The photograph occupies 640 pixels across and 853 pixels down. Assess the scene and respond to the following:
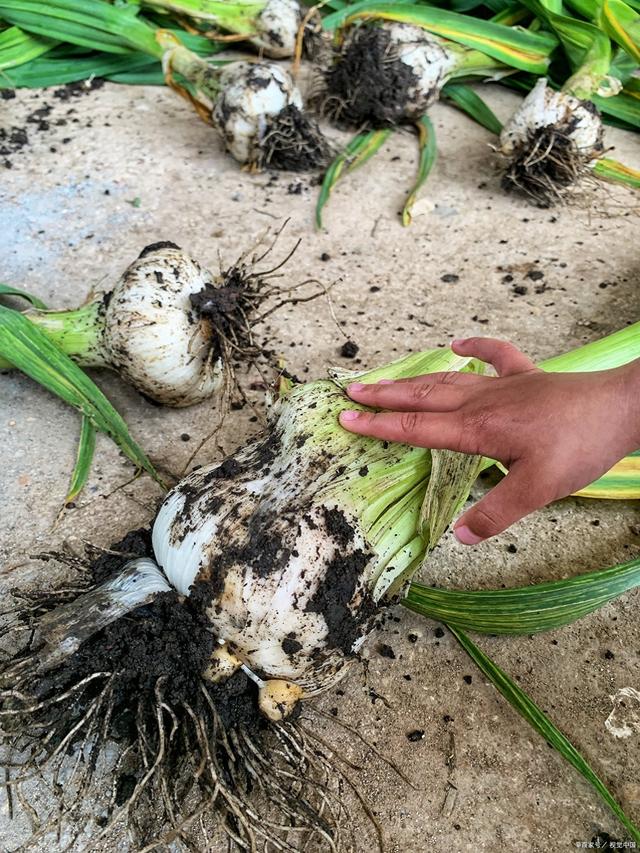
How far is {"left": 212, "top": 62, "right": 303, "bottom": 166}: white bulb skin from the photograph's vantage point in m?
2.68

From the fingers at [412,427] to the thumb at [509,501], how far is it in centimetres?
11

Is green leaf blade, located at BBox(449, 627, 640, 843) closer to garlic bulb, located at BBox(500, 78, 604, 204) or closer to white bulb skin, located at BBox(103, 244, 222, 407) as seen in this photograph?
white bulb skin, located at BBox(103, 244, 222, 407)

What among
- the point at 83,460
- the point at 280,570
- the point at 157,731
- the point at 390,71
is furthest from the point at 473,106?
the point at 157,731

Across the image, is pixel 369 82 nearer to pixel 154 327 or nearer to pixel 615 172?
pixel 615 172

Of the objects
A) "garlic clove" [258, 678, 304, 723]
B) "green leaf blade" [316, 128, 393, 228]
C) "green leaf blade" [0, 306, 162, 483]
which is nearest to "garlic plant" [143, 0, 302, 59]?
"green leaf blade" [316, 128, 393, 228]

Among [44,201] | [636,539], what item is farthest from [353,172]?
[636,539]

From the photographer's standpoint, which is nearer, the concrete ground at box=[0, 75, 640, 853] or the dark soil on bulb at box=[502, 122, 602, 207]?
the concrete ground at box=[0, 75, 640, 853]

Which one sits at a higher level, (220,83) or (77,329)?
(220,83)

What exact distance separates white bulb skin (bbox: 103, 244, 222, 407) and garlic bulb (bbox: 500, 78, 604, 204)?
1.49 metres

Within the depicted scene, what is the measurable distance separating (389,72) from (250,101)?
24.0 inches

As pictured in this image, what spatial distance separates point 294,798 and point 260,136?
2331 millimetres

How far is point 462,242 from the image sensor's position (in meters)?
2.58

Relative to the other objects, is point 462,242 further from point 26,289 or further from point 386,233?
point 26,289

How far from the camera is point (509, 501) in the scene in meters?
1.07
